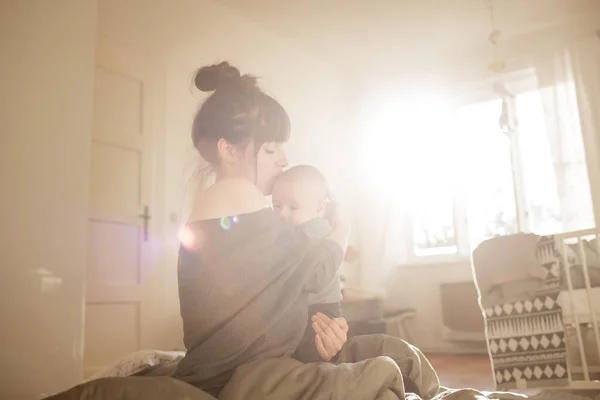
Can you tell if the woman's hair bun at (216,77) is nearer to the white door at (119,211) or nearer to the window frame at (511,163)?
Result: the white door at (119,211)

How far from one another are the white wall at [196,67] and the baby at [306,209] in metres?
0.09

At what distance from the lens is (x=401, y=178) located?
375cm

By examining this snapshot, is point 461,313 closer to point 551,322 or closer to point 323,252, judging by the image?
point 551,322

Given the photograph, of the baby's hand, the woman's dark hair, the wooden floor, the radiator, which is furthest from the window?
the woman's dark hair

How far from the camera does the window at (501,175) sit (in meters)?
3.28

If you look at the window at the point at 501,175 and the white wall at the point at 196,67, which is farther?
the window at the point at 501,175

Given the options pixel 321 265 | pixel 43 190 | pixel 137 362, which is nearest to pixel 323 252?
pixel 321 265

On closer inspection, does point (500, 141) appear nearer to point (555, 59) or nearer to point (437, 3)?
point (555, 59)

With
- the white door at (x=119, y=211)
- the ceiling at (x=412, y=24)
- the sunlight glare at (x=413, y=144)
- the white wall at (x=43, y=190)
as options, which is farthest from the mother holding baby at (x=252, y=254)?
the sunlight glare at (x=413, y=144)

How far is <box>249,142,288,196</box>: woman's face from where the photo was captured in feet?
2.75

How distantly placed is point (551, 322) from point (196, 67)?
156 cm

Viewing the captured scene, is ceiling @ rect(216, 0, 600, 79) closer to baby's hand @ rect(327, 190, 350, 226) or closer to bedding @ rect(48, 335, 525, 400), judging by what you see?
baby's hand @ rect(327, 190, 350, 226)

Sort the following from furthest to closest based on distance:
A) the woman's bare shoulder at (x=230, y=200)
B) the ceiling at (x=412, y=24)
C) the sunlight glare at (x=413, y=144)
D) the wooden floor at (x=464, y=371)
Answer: the sunlight glare at (x=413, y=144)
the ceiling at (x=412, y=24)
the wooden floor at (x=464, y=371)
the woman's bare shoulder at (x=230, y=200)

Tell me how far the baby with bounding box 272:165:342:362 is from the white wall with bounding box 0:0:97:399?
0.91 meters
